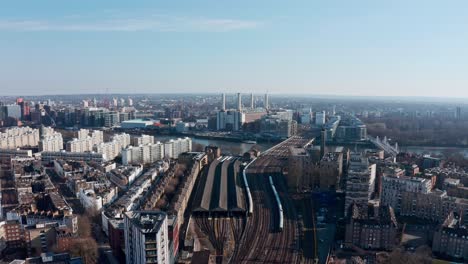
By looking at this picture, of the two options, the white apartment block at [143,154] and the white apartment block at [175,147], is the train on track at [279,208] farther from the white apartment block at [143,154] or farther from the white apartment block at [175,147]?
the white apartment block at [175,147]

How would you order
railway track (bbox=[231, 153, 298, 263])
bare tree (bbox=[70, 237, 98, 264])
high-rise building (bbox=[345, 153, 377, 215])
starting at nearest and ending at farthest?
bare tree (bbox=[70, 237, 98, 264]), railway track (bbox=[231, 153, 298, 263]), high-rise building (bbox=[345, 153, 377, 215])

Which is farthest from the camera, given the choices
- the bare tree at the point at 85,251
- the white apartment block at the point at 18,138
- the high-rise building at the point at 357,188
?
the white apartment block at the point at 18,138

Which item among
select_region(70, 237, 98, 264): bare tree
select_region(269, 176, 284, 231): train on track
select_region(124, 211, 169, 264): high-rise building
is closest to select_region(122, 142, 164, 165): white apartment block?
select_region(269, 176, 284, 231): train on track

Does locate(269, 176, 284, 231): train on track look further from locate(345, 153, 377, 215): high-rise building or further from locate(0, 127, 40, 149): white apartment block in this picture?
locate(0, 127, 40, 149): white apartment block

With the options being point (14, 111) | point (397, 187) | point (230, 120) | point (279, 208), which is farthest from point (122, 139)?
point (14, 111)

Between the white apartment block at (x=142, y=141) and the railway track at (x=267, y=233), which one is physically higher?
the white apartment block at (x=142, y=141)

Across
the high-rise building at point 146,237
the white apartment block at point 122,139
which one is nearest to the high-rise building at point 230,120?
the white apartment block at point 122,139

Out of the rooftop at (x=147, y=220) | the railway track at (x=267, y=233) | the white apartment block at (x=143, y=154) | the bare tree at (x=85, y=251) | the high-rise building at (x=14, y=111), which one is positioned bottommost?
the railway track at (x=267, y=233)
